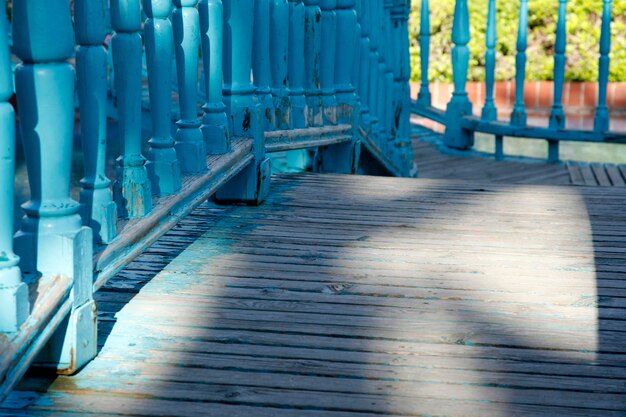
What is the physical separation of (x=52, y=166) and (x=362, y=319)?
0.89m

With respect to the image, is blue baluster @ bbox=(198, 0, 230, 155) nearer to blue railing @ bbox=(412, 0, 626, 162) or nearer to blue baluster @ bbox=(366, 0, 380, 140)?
blue baluster @ bbox=(366, 0, 380, 140)

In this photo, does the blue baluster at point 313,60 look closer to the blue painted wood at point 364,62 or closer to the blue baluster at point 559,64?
the blue painted wood at point 364,62

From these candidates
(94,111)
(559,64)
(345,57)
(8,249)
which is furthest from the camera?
(559,64)

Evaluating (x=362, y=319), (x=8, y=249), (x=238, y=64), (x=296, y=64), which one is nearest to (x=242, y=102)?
(x=238, y=64)

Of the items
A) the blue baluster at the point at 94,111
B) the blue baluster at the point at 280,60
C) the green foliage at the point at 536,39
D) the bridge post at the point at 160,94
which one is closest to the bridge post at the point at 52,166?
the blue baluster at the point at 94,111

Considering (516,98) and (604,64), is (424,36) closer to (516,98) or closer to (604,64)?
(516,98)

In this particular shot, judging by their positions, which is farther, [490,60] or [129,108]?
[490,60]

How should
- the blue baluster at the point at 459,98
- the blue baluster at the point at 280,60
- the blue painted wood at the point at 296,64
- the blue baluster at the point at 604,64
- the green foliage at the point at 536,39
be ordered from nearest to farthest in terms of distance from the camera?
the blue baluster at the point at 280,60 < the blue painted wood at the point at 296,64 < the blue baluster at the point at 604,64 < the blue baluster at the point at 459,98 < the green foliage at the point at 536,39

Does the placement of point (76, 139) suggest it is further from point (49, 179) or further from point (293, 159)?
point (49, 179)

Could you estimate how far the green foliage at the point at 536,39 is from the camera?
12.0 meters

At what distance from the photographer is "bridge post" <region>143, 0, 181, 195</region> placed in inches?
107

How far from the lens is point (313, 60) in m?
4.66

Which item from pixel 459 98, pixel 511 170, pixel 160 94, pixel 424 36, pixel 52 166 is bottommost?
pixel 511 170

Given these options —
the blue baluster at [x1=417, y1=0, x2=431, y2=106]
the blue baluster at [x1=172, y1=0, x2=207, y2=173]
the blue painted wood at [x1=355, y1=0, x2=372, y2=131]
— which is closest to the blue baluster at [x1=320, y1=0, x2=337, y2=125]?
the blue painted wood at [x1=355, y1=0, x2=372, y2=131]
